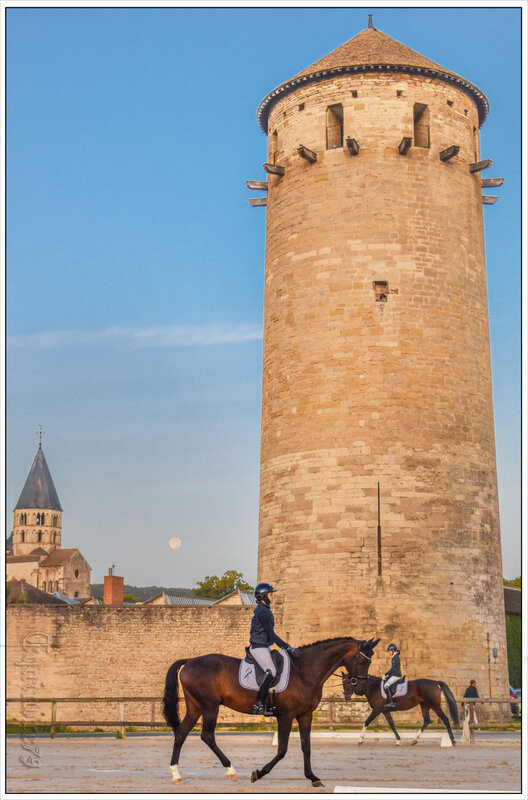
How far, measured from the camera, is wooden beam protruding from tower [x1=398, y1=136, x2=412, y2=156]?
1020 inches

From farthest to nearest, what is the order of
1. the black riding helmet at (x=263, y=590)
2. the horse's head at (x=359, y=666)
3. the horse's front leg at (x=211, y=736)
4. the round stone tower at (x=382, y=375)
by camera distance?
the round stone tower at (x=382, y=375)
the horse's head at (x=359, y=666)
the black riding helmet at (x=263, y=590)
the horse's front leg at (x=211, y=736)

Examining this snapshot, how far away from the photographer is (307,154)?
26.7 m

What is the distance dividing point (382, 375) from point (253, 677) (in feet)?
46.5

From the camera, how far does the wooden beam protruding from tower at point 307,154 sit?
26.6 meters

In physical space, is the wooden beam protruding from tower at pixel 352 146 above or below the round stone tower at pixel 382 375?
above

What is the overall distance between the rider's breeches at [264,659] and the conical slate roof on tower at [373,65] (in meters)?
18.2

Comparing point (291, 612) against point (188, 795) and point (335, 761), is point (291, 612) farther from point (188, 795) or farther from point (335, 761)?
point (188, 795)

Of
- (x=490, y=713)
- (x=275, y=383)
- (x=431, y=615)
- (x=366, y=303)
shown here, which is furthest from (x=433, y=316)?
(x=490, y=713)

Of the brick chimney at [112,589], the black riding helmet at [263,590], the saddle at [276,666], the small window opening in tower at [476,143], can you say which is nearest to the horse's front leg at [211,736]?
the saddle at [276,666]

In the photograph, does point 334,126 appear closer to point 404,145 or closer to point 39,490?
point 404,145

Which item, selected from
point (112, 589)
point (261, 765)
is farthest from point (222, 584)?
point (261, 765)

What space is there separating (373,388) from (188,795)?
620 inches

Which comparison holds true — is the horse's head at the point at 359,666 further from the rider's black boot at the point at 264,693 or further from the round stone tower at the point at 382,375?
the round stone tower at the point at 382,375

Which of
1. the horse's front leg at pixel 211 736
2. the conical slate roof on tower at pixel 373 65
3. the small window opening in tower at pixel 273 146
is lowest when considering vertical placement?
the horse's front leg at pixel 211 736
